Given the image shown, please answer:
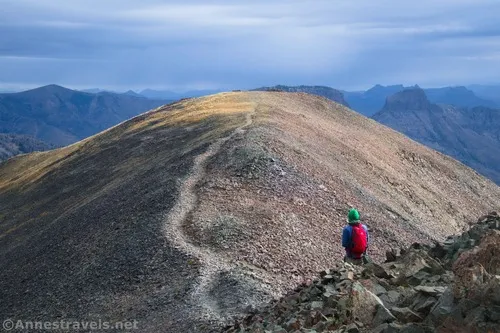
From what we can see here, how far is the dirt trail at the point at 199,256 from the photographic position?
3035 centimetres

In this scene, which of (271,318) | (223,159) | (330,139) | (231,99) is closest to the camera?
(271,318)

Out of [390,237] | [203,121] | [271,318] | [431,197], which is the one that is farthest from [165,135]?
[271,318]

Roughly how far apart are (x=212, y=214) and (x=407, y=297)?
2521 centimetres

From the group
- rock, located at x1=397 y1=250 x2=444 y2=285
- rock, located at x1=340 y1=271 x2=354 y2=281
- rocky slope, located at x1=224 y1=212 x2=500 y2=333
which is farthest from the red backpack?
rock, located at x1=340 y1=271 x2=354 y2=281

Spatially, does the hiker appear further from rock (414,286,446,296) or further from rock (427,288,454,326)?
rock (427,288,454,326)

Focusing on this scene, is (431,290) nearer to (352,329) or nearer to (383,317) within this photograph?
(383,317)

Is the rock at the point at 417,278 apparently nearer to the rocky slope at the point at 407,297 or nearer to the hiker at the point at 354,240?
the rocky slope at the point at 407,297

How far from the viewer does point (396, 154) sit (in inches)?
3302

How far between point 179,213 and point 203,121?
137 feet

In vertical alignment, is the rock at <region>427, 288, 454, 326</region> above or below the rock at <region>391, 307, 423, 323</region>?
above

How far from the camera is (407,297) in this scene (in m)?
18.5

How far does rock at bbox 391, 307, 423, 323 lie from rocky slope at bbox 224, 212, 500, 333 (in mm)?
30

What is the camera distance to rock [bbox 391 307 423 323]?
1648 cm

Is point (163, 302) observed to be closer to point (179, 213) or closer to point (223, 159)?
point (179, 213)
